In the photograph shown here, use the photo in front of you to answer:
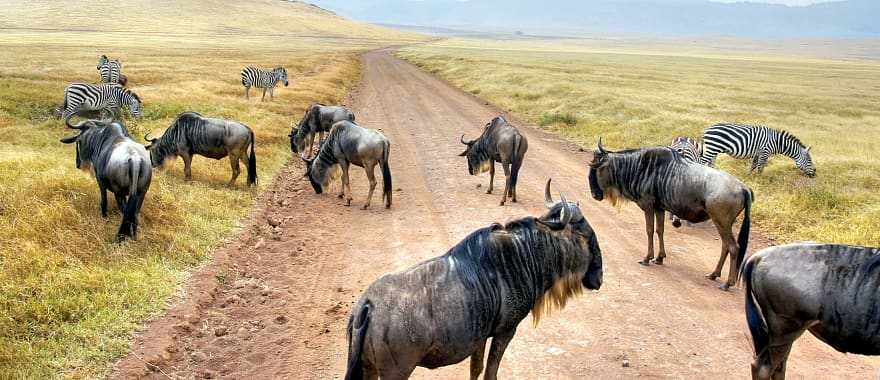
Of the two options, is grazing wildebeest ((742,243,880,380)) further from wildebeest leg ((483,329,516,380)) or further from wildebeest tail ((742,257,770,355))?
wildebeest leg ((483,329,516,380))

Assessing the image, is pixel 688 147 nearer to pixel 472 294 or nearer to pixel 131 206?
pixel 472 294

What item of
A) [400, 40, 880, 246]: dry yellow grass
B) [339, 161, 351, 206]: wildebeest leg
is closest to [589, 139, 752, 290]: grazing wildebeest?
[400, 40, 880, 246]: dry yellow grass

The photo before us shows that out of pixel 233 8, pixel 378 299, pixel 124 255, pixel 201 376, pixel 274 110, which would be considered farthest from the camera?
pixel 233 8

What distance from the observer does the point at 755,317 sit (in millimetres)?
5699

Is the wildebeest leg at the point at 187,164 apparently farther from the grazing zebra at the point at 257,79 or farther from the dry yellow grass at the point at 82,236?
the grazing zebra at the point at 257,79

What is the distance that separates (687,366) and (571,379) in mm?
1356

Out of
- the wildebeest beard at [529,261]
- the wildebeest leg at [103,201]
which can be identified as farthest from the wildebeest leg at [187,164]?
the wildebeest beard at [529,261]

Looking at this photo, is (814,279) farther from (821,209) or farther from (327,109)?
(327,109)

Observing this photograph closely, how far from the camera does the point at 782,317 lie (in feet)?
18.1

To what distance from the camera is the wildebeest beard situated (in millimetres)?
5043

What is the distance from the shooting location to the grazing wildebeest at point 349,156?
12.7m

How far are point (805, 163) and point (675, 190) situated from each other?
9.74 m

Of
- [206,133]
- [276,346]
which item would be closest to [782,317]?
[276,346]

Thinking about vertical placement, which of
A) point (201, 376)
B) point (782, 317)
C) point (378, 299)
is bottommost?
point (201, 376)
